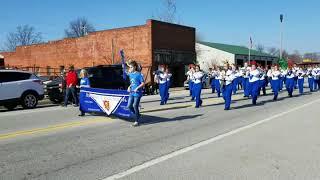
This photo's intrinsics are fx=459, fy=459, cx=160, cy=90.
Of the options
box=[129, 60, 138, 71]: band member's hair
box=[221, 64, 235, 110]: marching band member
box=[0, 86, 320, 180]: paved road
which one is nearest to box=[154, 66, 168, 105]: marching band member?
box=[221, 64, 235, 110]: marching band member

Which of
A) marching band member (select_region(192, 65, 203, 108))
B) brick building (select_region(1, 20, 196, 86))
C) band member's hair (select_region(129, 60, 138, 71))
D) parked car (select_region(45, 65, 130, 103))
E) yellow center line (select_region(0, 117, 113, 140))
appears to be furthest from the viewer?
brick building (select_region(1, 20, 196, 86))

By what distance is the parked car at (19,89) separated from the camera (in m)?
18.9

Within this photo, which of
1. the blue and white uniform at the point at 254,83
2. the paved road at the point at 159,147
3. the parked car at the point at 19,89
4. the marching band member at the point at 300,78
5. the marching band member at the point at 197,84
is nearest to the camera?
the paved road at the point at 159,147

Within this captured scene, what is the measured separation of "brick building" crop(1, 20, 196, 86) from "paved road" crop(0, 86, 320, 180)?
27.2 meters

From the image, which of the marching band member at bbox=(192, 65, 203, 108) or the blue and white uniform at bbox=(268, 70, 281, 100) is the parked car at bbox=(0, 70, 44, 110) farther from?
the blue and white uniform at bbox=(268, 70, 281, 100)

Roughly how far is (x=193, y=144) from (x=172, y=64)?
3762cm

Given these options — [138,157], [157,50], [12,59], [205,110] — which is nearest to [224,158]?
[138,157]

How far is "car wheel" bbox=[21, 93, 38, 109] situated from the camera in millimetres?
19547

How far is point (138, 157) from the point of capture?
27.5ft

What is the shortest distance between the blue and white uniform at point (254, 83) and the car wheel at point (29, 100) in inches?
373

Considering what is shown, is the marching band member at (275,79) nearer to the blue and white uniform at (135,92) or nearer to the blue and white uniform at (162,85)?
the blue and white uniform at (162,85)

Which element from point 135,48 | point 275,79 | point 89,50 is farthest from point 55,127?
point 89,50

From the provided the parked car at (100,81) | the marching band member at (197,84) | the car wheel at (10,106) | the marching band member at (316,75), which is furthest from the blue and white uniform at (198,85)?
the marching band member at (316,75)

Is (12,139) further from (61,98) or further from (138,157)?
(61,98)
